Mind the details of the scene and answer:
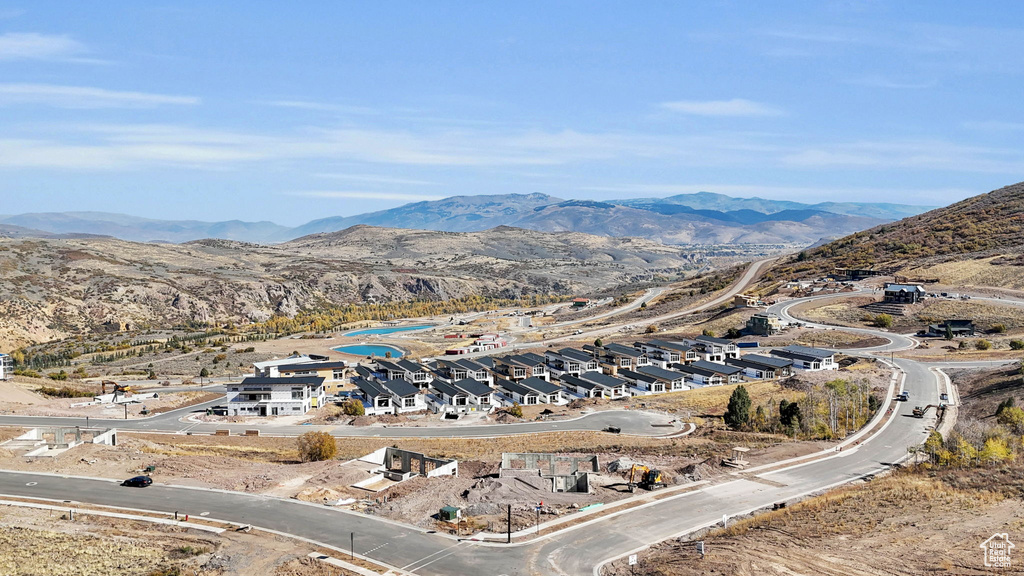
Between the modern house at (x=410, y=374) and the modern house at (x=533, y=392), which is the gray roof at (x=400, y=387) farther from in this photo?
the modern house at (x=533, y=392)

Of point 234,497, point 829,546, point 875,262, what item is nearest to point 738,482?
point 829,546

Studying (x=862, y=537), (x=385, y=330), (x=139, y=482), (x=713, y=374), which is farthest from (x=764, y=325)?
(x=139, y=482)

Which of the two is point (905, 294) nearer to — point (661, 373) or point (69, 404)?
point (661, 373)

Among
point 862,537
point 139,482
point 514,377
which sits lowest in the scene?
point 514,377

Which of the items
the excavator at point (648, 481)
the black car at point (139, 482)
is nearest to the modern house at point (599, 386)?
the excavator at point (648, 481)

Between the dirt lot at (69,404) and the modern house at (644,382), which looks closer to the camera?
the dirt lot at (69,404)

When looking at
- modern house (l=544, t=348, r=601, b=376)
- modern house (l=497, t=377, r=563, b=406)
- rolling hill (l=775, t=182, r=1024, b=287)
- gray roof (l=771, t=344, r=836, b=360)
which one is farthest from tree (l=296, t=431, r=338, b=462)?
rolling hill (l=775, t=182, r=1024, b=287)

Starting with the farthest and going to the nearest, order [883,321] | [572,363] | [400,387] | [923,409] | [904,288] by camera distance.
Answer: [904,288]
[883,321]
[572,363]
[400,387]
[923,409]

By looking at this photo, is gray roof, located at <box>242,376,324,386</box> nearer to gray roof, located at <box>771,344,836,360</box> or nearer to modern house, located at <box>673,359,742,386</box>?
modern house, located at <box>673,359,742,386</box>
